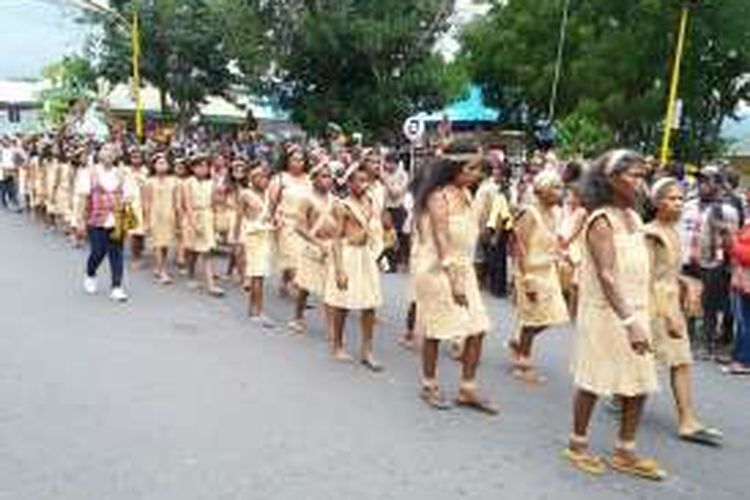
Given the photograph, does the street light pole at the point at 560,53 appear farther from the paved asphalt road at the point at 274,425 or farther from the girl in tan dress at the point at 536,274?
the girl in tan dress at the point at 536,274

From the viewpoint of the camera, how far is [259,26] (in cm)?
2927

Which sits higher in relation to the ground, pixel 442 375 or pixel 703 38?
pixel 703 38

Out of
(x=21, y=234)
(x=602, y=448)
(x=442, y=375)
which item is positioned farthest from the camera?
(x=21, y=234)

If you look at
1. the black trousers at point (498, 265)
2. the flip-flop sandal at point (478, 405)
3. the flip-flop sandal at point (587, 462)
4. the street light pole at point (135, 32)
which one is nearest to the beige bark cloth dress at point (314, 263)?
the flip-flop sandal at point (478, 405)

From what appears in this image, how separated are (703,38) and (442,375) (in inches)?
822

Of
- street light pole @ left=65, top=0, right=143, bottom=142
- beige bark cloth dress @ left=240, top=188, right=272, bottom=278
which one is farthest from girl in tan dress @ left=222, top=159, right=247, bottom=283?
street light pole @ left=65, top=0, right=143, bottom=142

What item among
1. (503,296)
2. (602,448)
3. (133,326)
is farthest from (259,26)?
(602,448)

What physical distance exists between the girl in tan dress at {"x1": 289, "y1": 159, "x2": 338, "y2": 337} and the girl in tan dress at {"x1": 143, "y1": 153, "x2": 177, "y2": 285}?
3.85 m

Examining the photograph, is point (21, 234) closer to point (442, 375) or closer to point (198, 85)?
point (442, 375)

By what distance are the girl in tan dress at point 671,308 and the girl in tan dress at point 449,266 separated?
3.82 feet

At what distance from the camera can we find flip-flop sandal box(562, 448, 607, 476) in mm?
7305

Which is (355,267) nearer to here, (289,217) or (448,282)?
(448,282)

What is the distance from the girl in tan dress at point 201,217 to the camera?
14688mm

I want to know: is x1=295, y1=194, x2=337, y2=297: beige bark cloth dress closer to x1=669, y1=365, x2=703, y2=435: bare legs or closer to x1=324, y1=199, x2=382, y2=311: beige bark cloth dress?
x1=324, y1=199, x2=382, y2=311: beige bark cloth dress
